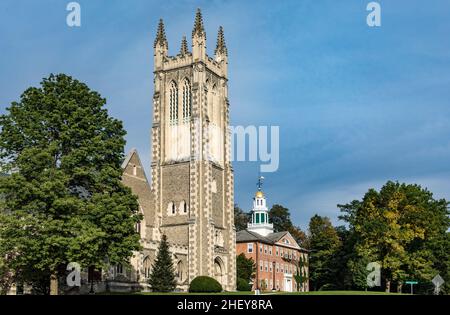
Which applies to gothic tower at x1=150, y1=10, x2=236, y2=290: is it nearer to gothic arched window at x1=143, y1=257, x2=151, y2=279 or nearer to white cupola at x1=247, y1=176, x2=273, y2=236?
gothic arched window at x1=143, y1=257, x2=151, y2=279

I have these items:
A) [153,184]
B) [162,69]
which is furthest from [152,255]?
[162,69]

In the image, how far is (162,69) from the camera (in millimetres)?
74562

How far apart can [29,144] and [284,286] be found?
68479 mm

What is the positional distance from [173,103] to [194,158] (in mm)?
8150

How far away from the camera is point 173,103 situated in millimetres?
73500

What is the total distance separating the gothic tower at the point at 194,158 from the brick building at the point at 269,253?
17578 mm

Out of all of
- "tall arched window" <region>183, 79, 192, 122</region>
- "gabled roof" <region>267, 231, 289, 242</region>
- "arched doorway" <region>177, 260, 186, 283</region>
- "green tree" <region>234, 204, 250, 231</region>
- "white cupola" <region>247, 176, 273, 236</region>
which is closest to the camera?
"arched doorway" <region>177, 260, 186, 283</region>

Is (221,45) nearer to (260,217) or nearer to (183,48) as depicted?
(183,48)

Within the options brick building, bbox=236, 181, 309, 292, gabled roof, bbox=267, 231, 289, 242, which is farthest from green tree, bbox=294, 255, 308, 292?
gabled roof, bbox=267, 231, 289, 242

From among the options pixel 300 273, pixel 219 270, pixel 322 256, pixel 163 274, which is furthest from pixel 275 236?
pixel 163 274

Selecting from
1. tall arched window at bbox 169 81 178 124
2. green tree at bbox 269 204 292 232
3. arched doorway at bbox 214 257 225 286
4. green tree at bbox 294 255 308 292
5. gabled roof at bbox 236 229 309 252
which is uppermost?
tall arched window at bbox 169 81 178 124

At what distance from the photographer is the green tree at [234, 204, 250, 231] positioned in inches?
4769

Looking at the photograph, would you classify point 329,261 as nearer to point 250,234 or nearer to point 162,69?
point 250,234

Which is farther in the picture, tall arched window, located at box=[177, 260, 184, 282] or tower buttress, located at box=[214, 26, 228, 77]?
tower buttress, located at box=[214, 26, 228, 77]
